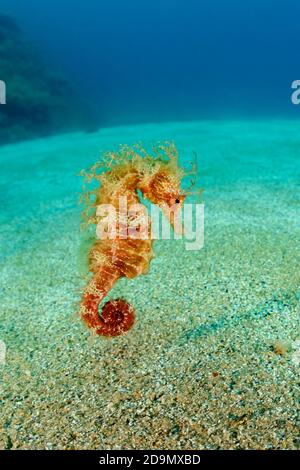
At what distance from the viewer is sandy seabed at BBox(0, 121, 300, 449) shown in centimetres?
246

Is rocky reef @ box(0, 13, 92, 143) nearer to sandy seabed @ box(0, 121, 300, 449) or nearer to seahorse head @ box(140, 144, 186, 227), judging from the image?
sandy seabed @ box(0, 121, 300, 449)

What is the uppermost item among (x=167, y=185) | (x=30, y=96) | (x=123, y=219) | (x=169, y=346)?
(x=30, y=96)

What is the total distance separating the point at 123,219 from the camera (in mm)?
2725

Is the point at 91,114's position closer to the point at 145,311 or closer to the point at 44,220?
the point at 44,220

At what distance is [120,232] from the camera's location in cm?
275

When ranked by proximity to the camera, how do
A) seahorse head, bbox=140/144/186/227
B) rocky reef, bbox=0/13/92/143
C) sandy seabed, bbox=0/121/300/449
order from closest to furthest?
1. sandy seabed, bbox=0/121/300/449
2. seahorse head, bbox=140/144/186/227
3. rocky reef, bbox=0/13/92/143

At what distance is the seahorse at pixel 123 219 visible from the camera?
2.66m

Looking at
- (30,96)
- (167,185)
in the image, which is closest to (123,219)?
(167,185)

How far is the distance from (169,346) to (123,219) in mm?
1193

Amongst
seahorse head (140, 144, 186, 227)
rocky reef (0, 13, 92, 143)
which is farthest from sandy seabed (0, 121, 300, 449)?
rocky reef (0, 13, 92, 143)

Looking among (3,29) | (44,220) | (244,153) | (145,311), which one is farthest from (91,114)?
(145,311)

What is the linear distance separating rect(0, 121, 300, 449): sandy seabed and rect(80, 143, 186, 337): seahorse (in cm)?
47

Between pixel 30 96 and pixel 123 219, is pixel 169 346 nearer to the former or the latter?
pixel 123 219

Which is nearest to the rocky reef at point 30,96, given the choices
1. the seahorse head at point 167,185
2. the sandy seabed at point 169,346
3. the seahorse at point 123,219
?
the sandy seabed at point 169,346
